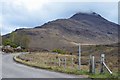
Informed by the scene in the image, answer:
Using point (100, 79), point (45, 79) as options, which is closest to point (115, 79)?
point (100, 79)

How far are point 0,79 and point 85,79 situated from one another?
4.37 meters

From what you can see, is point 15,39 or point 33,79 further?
point 15,39

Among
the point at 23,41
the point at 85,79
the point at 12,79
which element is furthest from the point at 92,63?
the point at 23,41

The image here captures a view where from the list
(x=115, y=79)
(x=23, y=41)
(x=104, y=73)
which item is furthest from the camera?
(x=23, y=41)

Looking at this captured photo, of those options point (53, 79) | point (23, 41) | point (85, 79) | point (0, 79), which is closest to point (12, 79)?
point (0, 79)

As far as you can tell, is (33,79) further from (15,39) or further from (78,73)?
(15,39)

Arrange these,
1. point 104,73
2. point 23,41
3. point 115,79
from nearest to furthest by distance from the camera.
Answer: point 115,79
point 104,73
point 23,41

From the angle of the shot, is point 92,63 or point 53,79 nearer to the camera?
point 53,79

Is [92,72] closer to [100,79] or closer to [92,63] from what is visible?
[92,63]

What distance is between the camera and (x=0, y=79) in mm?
18641

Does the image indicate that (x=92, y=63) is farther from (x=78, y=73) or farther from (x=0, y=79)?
(x=0, y=79)

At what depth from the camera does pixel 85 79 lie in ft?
62.1

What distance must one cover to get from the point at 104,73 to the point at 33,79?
5.08 metres

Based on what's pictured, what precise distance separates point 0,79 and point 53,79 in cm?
271
